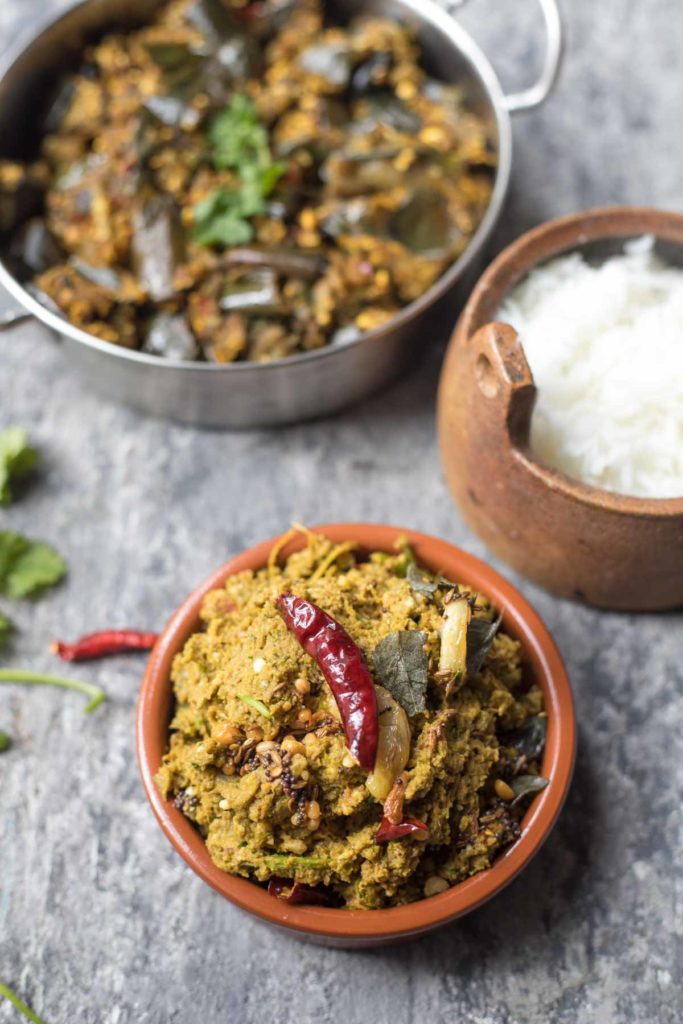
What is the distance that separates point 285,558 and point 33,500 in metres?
0.91

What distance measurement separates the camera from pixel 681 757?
8.78 ft

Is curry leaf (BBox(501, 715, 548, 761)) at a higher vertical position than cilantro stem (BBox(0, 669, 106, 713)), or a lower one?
lower

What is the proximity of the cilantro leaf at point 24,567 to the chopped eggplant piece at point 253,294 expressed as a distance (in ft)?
2.67

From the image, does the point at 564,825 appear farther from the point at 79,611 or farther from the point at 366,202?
the point at 366,202

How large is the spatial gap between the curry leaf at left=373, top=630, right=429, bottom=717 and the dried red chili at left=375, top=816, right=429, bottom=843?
0.20 metres

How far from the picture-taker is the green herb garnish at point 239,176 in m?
2.98

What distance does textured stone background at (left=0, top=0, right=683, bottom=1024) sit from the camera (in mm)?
2453

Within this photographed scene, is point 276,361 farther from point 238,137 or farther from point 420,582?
point 238,137

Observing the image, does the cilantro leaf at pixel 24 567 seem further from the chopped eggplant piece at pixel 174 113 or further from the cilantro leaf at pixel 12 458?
the chopped eggplant piece at pixel 174 113

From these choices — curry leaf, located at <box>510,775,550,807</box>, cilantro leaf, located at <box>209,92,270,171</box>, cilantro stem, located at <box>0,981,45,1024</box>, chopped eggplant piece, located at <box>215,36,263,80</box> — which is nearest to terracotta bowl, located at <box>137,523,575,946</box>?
curry leaf, located at <box>510,775,550,807</box>

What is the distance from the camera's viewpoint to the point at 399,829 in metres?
2.00

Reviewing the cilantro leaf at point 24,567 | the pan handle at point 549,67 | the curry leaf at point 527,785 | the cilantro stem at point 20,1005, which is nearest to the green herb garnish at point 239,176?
the pan handle at point 549,67

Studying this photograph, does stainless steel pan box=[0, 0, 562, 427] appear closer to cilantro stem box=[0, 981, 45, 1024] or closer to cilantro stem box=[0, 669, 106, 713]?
cilantro stem box=[0, 669, 106, 713]

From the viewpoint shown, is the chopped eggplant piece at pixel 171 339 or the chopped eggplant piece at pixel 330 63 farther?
the chopped eggplant piece at pixel 330 63
